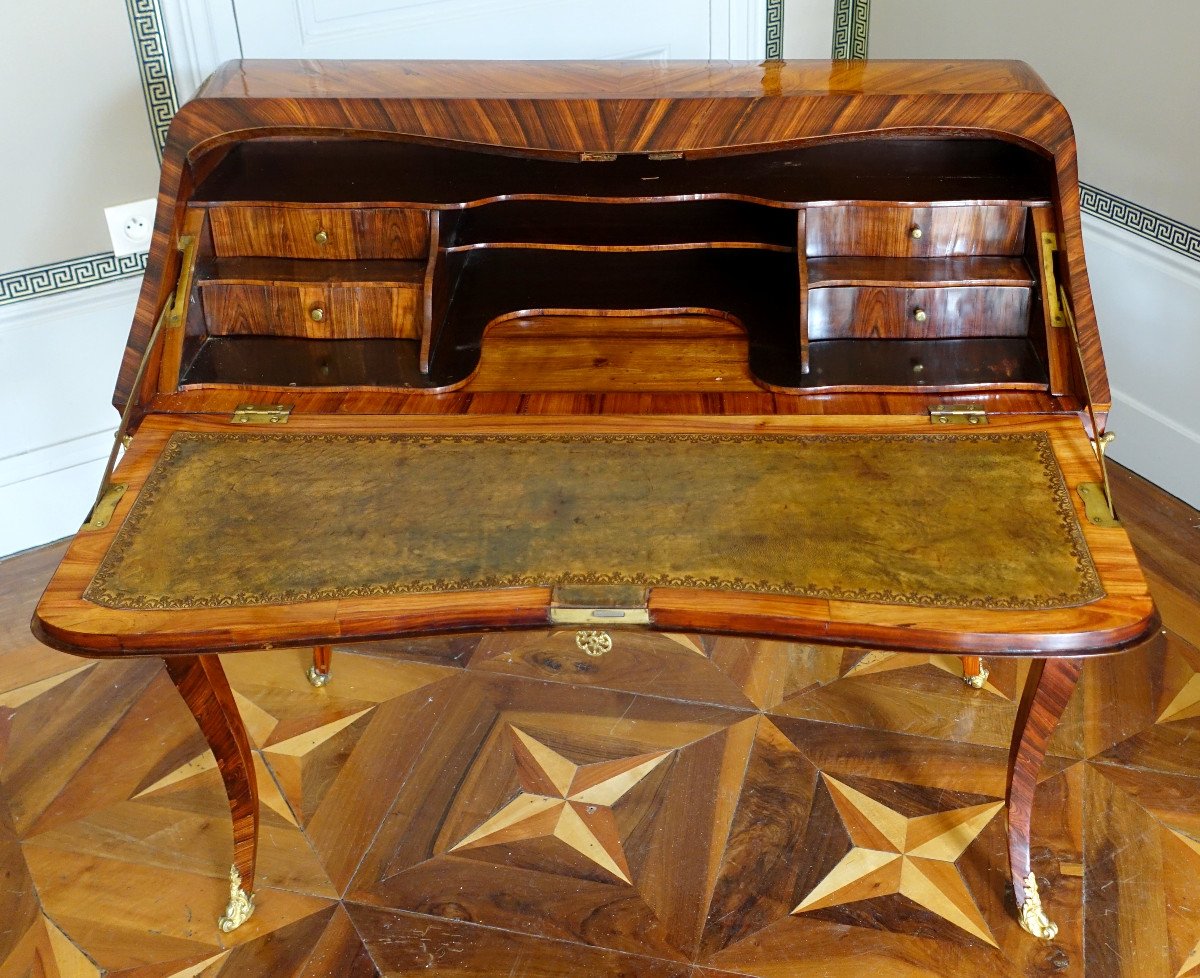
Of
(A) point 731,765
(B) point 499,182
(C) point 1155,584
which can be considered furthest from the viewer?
(C) point 1155,584

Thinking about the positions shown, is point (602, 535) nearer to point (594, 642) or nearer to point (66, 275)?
point (594, 642)

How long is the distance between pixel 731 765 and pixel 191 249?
1288 millimetres

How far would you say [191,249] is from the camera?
5.75 ft

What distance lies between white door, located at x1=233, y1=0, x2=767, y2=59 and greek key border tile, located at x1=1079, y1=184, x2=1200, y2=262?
37.3 inches

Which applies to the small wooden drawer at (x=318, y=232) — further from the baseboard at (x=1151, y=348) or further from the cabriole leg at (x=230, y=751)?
the baseboard at (x=1151, y=348)

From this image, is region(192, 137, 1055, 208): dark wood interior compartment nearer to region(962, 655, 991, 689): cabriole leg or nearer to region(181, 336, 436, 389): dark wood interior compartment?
region(181, 336, 436, 389): dark wood interior compartment

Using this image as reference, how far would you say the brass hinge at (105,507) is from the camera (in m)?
1.53

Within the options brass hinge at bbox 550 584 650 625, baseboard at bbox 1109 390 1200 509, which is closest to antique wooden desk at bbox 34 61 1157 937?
brass hinge at bbox 550 584 650 625

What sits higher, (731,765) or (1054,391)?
(1054,391)

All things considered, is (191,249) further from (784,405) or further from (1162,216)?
(1162,216)

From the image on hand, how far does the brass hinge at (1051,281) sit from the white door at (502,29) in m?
1.57

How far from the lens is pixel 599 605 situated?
1.40 metres

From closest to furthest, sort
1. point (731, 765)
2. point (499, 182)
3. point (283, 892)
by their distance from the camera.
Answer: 1. point (499, 182)
2. point (283, 892)
3. point (731, 765)

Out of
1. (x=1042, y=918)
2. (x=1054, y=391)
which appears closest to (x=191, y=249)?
(x=1054, y=391)
